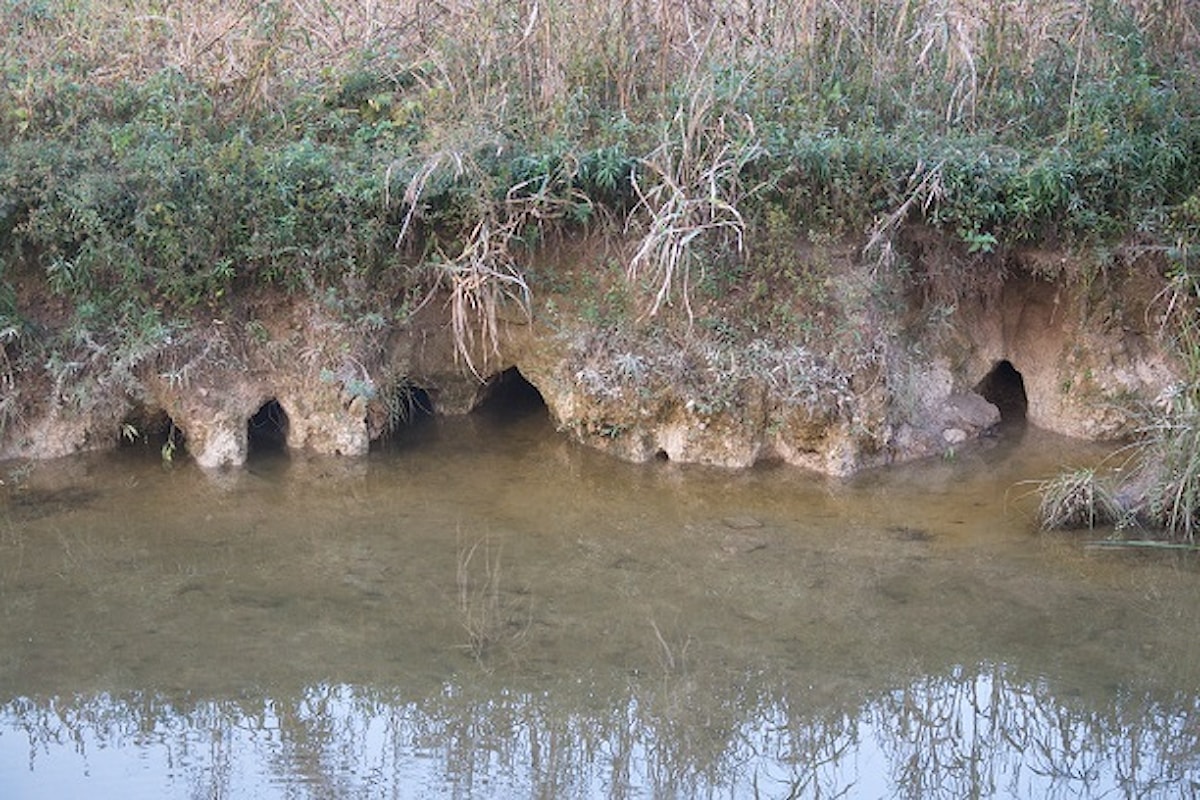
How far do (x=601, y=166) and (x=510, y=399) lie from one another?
1.52 meters

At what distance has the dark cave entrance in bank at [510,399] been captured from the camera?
7.82 m

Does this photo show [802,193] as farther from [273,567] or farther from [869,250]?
[273,567]

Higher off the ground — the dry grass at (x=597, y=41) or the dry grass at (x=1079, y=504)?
the dry grass at (x=597, y=41)

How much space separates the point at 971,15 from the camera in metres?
8.05

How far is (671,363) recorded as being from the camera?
7078mm

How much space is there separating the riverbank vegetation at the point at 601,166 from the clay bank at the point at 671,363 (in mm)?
63

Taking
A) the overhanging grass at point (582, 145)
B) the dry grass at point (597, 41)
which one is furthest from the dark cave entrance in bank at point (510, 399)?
the dry grass at point (597, 41)

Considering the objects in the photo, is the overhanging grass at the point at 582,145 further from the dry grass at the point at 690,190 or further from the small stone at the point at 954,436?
the small stone at the point at 954,436

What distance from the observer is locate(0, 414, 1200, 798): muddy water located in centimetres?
474

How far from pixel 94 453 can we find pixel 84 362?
463mm

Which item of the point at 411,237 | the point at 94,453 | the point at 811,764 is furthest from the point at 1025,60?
the point at 94,453

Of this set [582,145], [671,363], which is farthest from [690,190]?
[671,363]

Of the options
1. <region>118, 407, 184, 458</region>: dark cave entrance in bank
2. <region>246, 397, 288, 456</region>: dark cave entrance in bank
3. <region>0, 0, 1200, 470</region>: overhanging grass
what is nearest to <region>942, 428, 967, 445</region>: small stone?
<region>0, 0, 1200, 470</region>: overhanging grass

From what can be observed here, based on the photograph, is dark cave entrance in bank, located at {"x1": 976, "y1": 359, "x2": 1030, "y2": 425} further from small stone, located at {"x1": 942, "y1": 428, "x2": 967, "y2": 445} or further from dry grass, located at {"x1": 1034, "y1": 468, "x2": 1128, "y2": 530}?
dry grass, located at {"x1": 1034, "y1": 468, "x2": 1128, "y2": 530}
